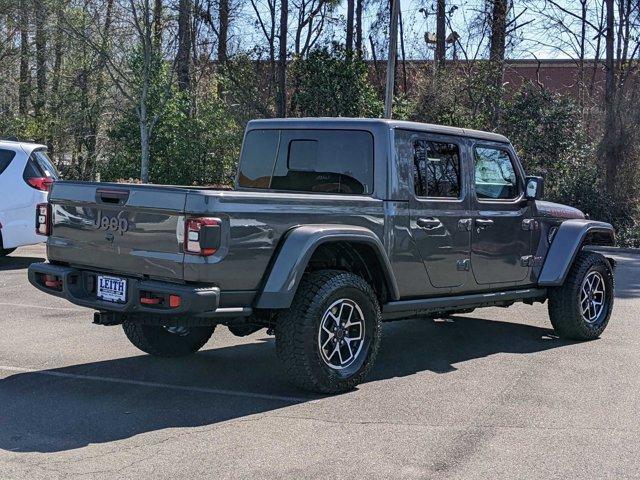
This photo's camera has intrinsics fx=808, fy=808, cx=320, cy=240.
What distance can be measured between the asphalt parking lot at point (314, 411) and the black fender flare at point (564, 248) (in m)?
0.65

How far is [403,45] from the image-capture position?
33312 mm

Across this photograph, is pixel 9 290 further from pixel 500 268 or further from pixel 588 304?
pixel 588 304

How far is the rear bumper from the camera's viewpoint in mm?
4992

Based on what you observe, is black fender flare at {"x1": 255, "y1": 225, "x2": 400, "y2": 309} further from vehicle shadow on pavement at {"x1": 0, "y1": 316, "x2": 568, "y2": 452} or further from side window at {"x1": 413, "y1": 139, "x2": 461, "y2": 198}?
side window at {"x1": 413, "y1": 139, "x2": 461, "y2": 198}

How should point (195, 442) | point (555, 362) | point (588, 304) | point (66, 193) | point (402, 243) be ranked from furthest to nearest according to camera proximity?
point (588, 304), point (555, 362), point (402, 243), point (66, 193), point (195, 442)

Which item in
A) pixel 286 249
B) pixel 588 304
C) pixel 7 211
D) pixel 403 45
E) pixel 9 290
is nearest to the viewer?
pixel 286 249

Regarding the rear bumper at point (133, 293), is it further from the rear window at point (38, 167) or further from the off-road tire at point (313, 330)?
the rear window at point (38, 167)

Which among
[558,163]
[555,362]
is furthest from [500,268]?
[558,163]

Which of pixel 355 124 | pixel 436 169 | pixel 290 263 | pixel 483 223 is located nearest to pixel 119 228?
pixel 290 263

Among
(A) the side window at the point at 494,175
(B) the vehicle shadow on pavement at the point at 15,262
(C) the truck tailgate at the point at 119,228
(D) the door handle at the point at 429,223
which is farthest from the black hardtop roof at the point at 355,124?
(B) the vehicle shadow on pavement at the point at 15,262

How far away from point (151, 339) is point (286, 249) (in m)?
1.84

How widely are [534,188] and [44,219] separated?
171 inches

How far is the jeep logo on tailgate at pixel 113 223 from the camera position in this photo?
5396mm

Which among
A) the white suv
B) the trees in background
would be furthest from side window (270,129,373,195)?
the trees in background
